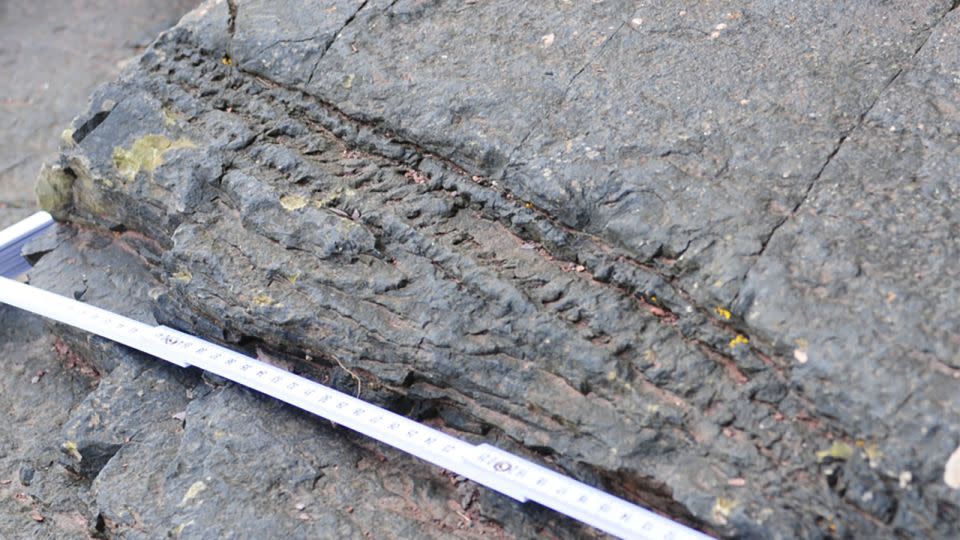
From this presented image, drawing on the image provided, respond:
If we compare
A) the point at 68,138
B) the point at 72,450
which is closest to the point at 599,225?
the point at 72,450

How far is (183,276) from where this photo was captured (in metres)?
2.10

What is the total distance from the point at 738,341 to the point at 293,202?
3.03 feet

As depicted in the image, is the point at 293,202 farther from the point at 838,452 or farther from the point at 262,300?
the point at 838,452

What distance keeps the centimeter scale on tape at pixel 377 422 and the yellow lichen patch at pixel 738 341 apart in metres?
0.31

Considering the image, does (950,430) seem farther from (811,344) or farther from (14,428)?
(14,428)

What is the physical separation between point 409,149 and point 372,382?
50 centimetres

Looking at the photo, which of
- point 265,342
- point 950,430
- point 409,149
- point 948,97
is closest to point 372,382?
point 265,342

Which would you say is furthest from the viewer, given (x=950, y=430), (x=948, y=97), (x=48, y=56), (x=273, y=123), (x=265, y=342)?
(x=48, y=56)

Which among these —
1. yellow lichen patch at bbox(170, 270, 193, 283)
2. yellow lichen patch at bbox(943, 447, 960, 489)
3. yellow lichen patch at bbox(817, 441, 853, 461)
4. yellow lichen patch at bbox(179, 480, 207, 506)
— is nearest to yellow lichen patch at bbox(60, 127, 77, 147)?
yellow lichen patch at bbox(170, 270, 193, 283)

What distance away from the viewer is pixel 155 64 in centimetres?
242

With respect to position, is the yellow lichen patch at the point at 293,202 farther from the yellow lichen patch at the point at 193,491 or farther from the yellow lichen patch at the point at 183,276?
the yellow lichen patch at the point at 193,491

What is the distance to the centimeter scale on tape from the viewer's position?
1658 millimetres

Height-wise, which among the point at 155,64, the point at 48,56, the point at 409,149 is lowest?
the point at 48,56

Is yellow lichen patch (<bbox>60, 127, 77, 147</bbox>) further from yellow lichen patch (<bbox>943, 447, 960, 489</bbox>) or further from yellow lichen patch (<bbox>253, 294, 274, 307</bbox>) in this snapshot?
yellow lichen patch (<bbox>943, 447, 960, 489</bbox>)
